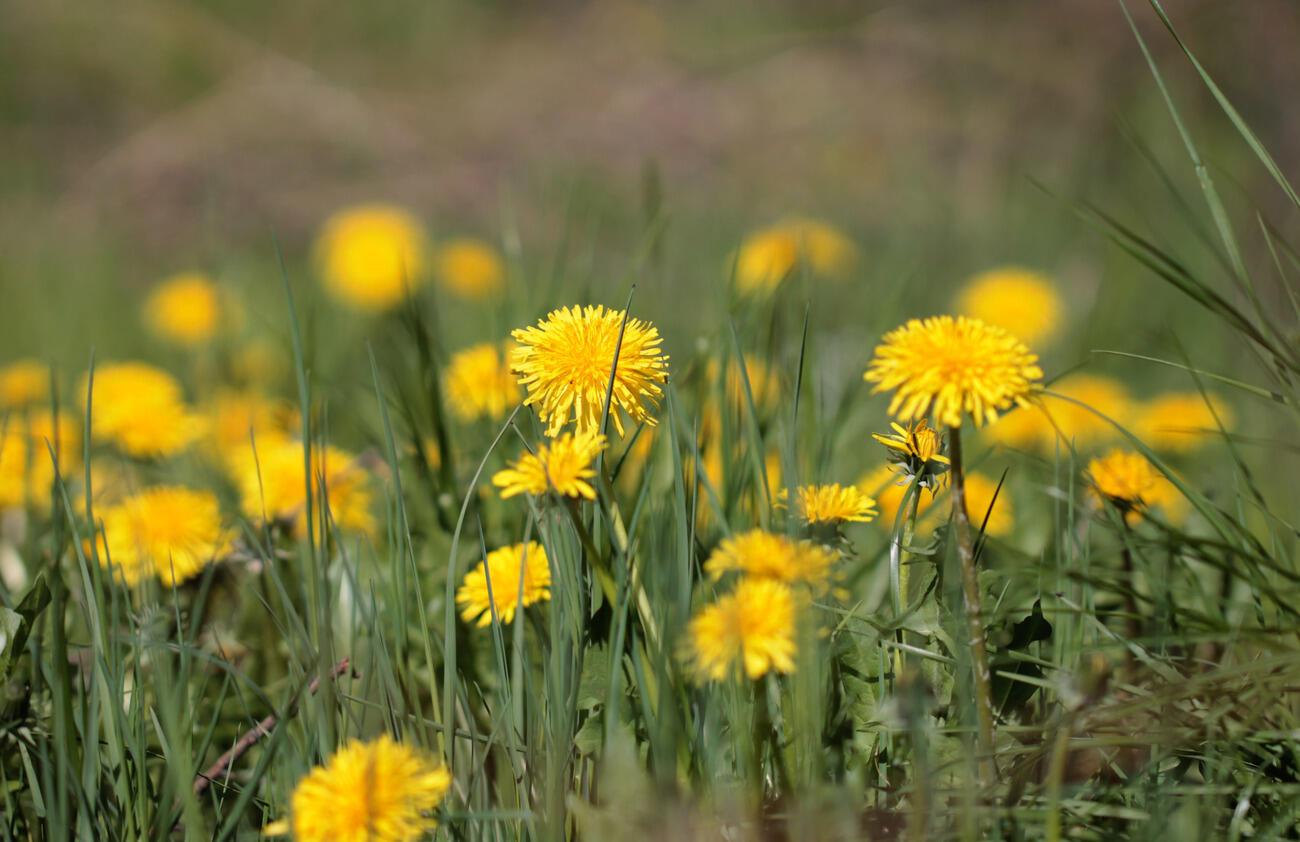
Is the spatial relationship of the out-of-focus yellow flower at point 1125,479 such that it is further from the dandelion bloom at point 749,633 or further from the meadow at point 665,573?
the dandelion bloom at point 749,633

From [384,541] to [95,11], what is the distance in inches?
257

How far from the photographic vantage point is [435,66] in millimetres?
7363

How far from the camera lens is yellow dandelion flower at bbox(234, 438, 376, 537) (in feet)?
5.06

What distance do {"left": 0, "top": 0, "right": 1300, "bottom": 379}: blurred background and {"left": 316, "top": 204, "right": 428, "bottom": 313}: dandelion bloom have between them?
224mm

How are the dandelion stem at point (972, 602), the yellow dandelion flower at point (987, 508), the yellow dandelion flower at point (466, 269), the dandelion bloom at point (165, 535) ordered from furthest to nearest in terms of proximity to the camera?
the yellow dandelion flower at point (466, 269)
the yellow dandelion flower at point (987, 508)
the dandelion bloom at point (165, 535)
the dandelion stem at point (972, 602)

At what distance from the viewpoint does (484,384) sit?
65.3 inches

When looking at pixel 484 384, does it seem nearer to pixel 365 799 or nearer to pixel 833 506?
pixel 833 506

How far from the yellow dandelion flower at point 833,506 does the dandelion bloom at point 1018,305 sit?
187 cm

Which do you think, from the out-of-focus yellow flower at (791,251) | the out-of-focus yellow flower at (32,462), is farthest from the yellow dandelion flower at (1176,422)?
the out-of-focus yellow flower at (32,462)

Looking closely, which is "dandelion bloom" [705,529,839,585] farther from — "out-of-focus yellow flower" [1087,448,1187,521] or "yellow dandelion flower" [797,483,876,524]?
"out-of-focus yellow flower" [1087,448,1187,521]

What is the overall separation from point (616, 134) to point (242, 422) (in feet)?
13.2

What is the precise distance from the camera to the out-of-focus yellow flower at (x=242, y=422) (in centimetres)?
196

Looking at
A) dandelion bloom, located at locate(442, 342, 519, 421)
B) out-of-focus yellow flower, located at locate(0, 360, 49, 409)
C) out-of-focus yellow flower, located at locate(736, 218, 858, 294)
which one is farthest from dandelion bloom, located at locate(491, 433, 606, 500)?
out-of-focus yellow flower, located at locate(736, 218, 858, 294)

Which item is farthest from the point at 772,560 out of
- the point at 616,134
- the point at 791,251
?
the point at 616,134
